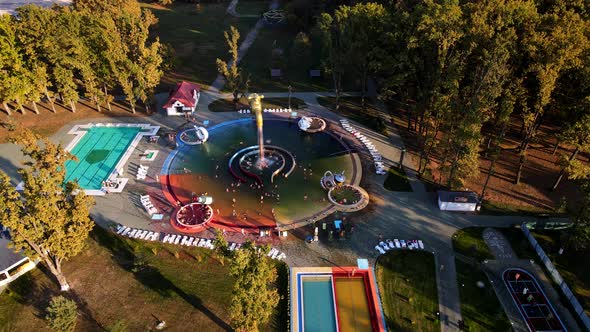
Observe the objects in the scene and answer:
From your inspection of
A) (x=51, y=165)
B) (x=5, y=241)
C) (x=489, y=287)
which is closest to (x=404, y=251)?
(x=489, y=287)

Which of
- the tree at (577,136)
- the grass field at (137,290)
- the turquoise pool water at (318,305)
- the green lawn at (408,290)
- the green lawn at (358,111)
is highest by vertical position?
the tree at (577,136)

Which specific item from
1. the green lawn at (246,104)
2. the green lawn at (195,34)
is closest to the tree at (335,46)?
the green lawn at (246,104)

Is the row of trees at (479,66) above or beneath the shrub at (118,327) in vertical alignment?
above

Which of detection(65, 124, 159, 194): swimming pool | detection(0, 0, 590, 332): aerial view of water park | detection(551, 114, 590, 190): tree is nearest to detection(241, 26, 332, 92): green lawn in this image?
detection(0, 0, 590, 332): aerial view of water park

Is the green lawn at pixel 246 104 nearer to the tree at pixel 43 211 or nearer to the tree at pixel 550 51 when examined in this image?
the tree at pixel 43 211

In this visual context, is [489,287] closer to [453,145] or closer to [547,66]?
[453,145]

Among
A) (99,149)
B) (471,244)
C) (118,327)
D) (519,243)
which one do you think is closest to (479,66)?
(519,243)

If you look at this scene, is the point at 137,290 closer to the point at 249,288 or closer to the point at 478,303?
the point at 249,288
